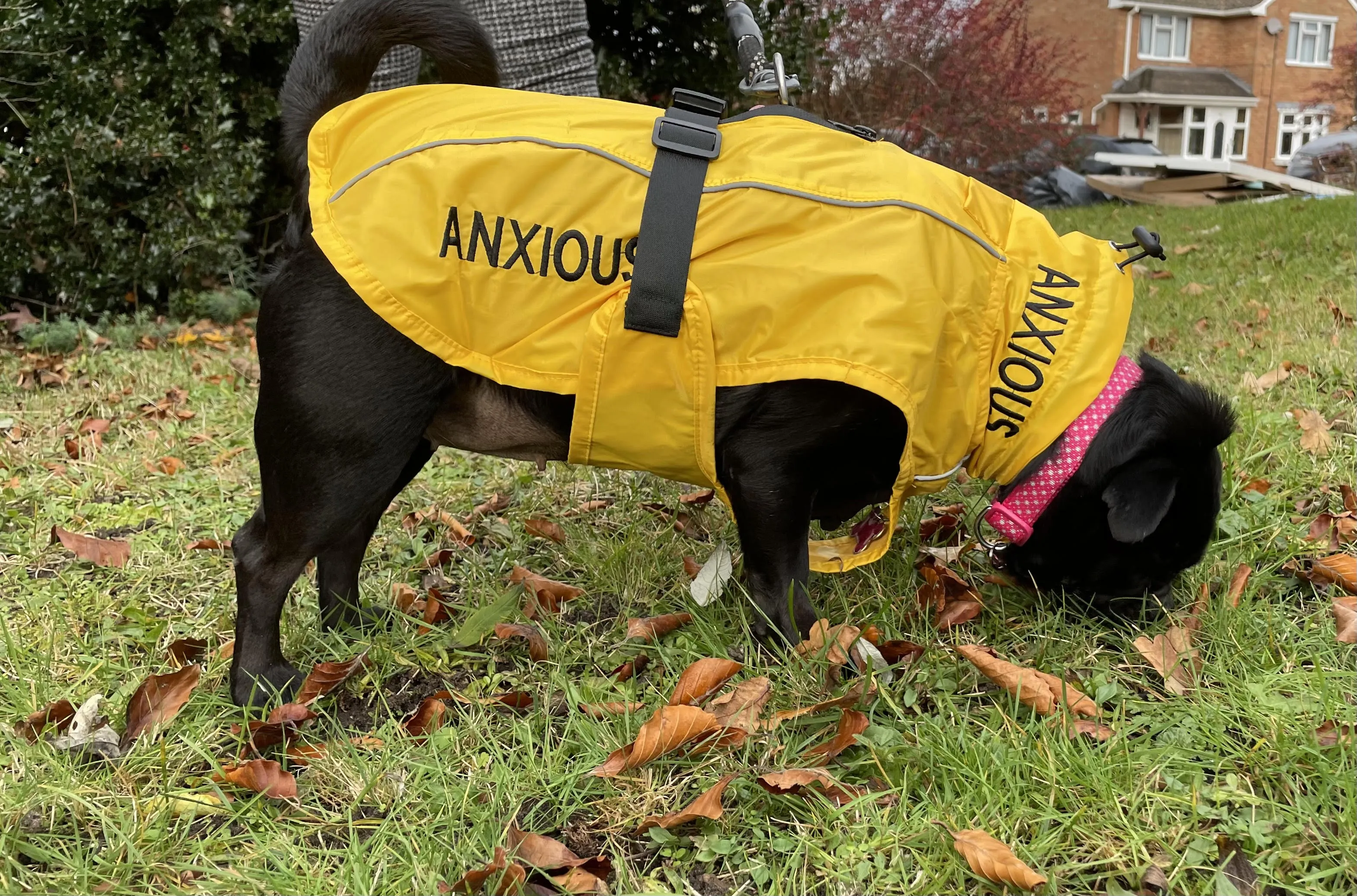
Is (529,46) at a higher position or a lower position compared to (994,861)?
higher

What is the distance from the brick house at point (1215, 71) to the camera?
102ft

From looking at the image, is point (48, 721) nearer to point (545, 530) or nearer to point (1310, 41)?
point (545, 530)

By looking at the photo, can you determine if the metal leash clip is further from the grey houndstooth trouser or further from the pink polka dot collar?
the grey houndstooth trouser

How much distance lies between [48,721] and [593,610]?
1.25m

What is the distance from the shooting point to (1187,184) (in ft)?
47.0

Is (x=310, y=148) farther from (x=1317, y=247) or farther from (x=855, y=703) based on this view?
(x=1317, y=247)

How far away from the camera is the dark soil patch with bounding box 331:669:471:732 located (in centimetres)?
222

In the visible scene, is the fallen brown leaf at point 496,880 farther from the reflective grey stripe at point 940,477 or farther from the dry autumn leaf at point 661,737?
the reflective grey stripe at point 940,477

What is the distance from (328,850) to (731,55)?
6147mm

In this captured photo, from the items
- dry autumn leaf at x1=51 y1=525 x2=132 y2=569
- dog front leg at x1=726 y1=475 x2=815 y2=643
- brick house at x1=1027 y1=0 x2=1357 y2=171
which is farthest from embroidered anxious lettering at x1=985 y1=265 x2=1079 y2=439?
brick house at x1=1027 y1=0 x2=1357 y2=171

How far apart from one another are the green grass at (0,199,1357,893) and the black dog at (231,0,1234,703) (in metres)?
0.18

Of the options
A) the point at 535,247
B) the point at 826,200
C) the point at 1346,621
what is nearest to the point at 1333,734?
the point at 1346,621

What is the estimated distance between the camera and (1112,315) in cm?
222

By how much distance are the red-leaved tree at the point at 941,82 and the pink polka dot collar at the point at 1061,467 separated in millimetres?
8681
